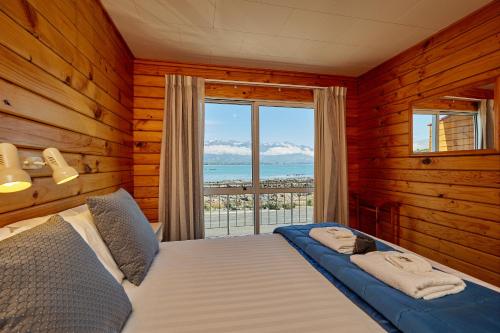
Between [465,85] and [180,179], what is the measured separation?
2859 millimetres

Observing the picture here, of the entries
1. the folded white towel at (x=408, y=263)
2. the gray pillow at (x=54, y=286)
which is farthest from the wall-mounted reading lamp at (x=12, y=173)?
the folded white towel at (x=408, y=263)

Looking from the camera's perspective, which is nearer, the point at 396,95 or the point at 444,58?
the point at 444,58

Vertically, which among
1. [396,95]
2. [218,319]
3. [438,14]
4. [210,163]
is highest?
[438,14]

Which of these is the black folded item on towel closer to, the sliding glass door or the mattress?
the mattress

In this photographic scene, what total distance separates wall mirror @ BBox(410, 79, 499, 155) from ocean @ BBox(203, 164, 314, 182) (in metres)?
1.31

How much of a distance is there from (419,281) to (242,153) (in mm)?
2442

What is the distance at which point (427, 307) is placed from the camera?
3.00 feet

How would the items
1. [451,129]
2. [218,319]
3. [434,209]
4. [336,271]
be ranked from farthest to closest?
1. [434,209]
2. [451,129]
3. [336,271]
4. [218,319]

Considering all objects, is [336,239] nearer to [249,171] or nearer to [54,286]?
[54,286]

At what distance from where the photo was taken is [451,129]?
7.14 ft

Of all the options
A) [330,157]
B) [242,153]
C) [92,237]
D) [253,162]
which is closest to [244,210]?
[253,162]

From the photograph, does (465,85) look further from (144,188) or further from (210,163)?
(144,188)

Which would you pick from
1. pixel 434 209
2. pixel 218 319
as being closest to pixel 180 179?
pixel 218 319

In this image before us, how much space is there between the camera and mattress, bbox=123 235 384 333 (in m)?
0.93
